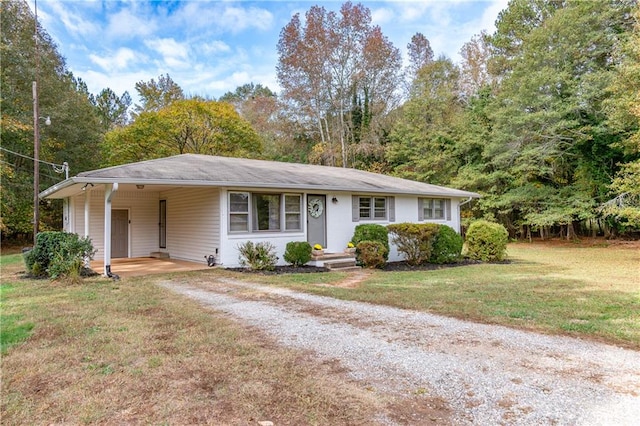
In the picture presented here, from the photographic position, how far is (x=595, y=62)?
1680 centimetres

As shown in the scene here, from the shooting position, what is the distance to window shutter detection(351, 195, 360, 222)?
12.4 m

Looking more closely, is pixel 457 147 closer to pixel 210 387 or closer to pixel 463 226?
pixel 463 226

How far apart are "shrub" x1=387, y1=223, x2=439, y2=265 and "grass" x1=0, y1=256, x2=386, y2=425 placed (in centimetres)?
713

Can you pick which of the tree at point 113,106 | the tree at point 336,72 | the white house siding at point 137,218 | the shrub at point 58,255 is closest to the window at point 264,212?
the shrub at point 58,255

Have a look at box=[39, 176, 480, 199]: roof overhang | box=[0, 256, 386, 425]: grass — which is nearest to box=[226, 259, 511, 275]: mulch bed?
box=[39, 176, 480, 199]: roof overhang

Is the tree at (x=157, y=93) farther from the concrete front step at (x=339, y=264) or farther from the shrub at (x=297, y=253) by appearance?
the concrete front step at (x=339, y=264)

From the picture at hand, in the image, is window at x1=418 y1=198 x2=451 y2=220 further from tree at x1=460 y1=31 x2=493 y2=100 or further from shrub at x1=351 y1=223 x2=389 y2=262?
tree at x1=460 y1=31 x2=493 y2=100

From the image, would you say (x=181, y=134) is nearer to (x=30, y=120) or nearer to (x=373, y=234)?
(x=30, y=120)

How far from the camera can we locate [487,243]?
477 inches

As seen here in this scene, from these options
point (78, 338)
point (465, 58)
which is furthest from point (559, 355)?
point (465, 58)

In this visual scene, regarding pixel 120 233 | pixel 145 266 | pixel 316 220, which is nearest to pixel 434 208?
pixel 316 220

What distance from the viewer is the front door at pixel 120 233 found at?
12.6m

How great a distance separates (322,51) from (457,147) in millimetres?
9965

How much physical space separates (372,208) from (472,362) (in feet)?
31.5
